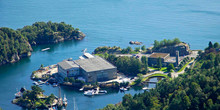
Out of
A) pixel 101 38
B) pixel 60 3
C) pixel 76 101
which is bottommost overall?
pixel 76 101

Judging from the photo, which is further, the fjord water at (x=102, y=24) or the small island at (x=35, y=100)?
the fjord water at (x=102, y=24)

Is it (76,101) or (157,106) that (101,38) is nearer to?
(76,101)

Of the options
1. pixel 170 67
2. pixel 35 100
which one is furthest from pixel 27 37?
pixel 170 67

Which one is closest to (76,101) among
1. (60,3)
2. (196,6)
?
(196,6)

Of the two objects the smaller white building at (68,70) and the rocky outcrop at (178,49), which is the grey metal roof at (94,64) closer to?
the smaller white building at (68,70)

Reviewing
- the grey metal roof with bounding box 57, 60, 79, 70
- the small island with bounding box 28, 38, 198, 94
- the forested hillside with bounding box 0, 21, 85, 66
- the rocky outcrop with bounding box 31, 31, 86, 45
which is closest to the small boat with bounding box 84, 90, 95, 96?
the small island with bounding box 28, 38, 198, 94

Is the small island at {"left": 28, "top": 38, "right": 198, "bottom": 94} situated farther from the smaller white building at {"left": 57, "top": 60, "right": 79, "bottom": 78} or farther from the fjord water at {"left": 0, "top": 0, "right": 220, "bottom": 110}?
the fjord water at {"left": 0, "top": 0, "right": 220, "bottom": 110}

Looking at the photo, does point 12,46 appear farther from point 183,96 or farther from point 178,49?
point 183,96

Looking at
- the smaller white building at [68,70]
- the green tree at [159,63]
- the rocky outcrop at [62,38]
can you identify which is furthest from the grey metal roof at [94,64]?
the rocky outcrop at [62,38]
